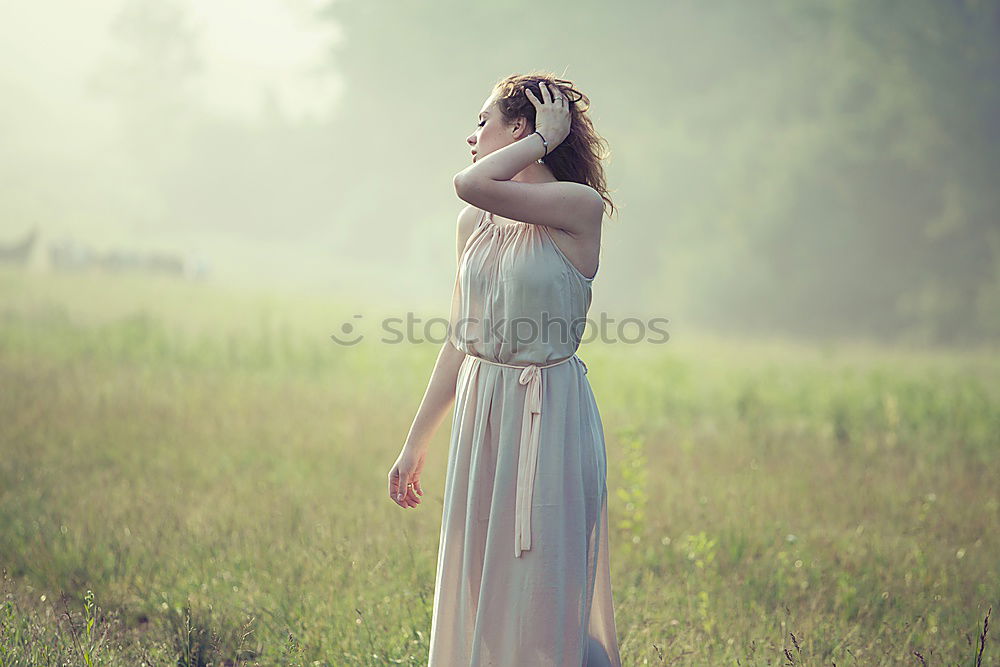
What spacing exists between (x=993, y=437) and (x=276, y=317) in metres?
11.7

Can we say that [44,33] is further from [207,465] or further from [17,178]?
[207,465]

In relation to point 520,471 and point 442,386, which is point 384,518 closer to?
point 442,386

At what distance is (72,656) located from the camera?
304 cm

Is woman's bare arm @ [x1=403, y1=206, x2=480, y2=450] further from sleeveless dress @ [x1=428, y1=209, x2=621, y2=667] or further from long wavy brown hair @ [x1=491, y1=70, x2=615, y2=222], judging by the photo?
long wavy brown hair @ [x1=491, y1=70, x2=615, y2=222]

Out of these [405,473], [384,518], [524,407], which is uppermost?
[524,407]

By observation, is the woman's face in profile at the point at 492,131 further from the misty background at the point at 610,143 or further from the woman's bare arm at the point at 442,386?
the misty background at the point at 610,143

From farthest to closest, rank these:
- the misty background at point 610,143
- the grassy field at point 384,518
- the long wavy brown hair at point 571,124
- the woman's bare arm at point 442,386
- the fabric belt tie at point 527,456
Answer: the misty background at point 610,143 → the grassy field at point 384,518 → the woman's bare arm at point 442,386 → the long wavy brown hair at point 571,124 → the fabric belt tie at point 527,456

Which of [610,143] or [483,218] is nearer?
[483,218]

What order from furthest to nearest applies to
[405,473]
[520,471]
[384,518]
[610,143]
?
1. [610,143]
2. [384,518]
3. [405,473]
4. [520,471]

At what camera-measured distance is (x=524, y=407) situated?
238 centimetres

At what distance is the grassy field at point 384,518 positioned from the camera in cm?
347

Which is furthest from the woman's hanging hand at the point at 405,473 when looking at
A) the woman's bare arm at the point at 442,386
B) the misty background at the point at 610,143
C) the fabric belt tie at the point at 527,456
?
the misty background at the point at 610,143

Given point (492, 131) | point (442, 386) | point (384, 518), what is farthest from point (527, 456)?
point (384, 518)

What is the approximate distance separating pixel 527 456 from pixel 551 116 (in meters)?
0.92
